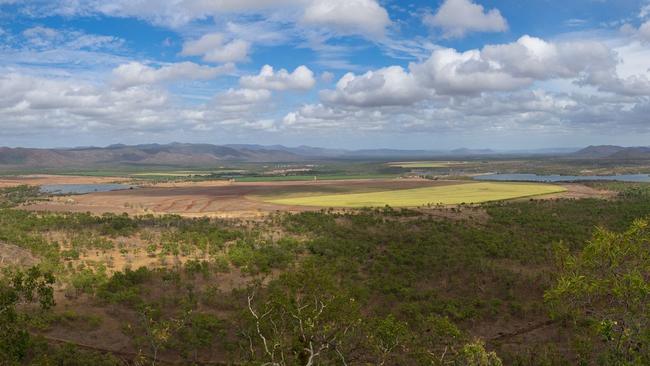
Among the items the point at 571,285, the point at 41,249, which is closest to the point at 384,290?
the point at 571,285

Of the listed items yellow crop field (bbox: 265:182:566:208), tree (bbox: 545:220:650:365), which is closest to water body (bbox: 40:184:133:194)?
yellow crop field (bbox: 265:182:566:208)

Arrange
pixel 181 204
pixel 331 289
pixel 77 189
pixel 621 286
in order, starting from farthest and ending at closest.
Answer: pixel 77 189, pixel 181 204, pixel 331 289, pixel 621 286

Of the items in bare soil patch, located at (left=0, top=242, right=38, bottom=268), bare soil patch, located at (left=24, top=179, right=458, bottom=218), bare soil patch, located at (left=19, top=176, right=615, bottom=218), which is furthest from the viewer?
bare soil patch, located at (left=24, top=179, right=458, bottom=218)

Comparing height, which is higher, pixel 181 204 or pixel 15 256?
pixel 181 204

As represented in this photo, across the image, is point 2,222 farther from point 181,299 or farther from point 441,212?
point 441,212

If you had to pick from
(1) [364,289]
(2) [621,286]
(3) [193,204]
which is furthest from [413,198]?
(2) [621,286]

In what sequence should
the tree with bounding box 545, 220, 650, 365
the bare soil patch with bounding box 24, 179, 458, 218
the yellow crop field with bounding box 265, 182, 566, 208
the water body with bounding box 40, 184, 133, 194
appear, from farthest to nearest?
1. the water body with bounding box 40, 184, 133, 194
2. the yellow crop field with bounding box 265, 182, 566, 208
3. the bare soil patch with bounding box 24, 179, 458, 218
4. the tree with bounding box 545, 220, 650, 365

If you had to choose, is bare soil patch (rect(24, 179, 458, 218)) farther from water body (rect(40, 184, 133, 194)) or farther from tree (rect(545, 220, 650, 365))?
tree (rect(545, 220, 650, 365))

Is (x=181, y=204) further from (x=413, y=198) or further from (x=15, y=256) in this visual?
(x=15, y=256)
